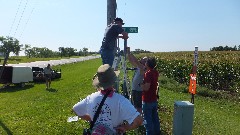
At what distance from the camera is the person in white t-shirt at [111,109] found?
4023mm

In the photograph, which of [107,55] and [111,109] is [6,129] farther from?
[111,109]

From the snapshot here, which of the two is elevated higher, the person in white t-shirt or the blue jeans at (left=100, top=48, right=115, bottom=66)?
the blue jeans at (left=100, top=48, right=115, bottom=66)

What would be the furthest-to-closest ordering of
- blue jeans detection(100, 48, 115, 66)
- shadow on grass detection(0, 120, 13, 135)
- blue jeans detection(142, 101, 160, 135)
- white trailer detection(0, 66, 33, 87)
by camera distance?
white trailer detection(0, 66, 33, 87) → shadow on grass detection(0, 120, 13, 135) → blue jeans detection(142, 101, 160, 135) → blue jeans detection(100, 48, 115, 66)

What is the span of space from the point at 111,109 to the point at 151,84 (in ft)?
14.8

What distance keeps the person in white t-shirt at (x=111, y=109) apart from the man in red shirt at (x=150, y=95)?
13.9 feet

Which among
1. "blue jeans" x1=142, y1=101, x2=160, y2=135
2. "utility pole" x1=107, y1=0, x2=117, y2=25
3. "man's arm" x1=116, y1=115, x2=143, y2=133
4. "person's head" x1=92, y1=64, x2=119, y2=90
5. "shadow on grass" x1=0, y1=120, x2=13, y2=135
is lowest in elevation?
"shadow on grass" x1=0, y1=120, x2=13, y2=135

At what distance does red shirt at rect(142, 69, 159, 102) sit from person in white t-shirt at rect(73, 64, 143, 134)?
4.30 m

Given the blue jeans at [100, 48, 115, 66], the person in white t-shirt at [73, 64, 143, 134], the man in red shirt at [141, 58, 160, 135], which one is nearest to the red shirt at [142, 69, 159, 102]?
the man in red shirt at [141, 58, 160, 135]

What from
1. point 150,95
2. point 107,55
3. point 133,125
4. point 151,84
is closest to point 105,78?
point 133,125

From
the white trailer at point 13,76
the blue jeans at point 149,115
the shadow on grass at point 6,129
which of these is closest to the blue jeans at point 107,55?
the blue jeans at point 149,115

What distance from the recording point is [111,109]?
4.05 m

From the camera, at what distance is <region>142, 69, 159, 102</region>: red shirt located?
27.5 ft

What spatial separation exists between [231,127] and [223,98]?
30.5 feet

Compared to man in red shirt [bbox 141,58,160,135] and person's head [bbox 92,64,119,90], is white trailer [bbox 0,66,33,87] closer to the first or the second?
man in red shirt [bbox 141,58,160,135]
